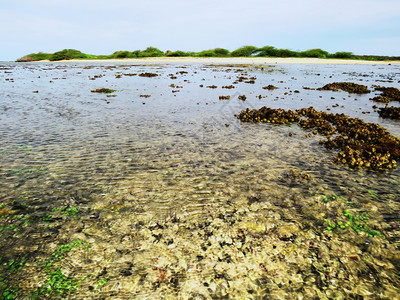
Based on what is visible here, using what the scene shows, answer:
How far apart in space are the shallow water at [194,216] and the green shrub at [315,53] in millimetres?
134945

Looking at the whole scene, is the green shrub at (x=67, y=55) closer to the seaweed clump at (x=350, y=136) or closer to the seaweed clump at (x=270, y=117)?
the seaweed clump at (x=270, y=117)

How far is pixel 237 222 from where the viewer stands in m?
5.41

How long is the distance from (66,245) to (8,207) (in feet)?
8.87

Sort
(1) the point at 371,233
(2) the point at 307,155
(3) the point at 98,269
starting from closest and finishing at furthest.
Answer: (3) the point at 98,269 < (1) the point at 371,233 < (2) the point at 307,155

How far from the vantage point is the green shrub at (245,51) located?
130125mm

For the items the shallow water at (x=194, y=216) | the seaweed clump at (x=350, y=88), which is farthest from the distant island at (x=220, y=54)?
the shallow water at (x=194, y=216)

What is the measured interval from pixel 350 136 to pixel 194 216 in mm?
11272

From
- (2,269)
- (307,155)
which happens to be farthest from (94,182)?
(307,155)

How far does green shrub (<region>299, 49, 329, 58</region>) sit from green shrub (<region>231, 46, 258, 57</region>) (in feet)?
96.3

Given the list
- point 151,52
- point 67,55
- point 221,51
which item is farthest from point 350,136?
point 67,55

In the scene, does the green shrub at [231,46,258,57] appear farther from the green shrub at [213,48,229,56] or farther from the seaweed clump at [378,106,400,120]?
the seaweed clump at [378,106,400,120]

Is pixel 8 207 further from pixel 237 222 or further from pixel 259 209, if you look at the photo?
pixel 259 209

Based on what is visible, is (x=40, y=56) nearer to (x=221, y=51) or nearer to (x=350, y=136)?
(x=221, y=51)

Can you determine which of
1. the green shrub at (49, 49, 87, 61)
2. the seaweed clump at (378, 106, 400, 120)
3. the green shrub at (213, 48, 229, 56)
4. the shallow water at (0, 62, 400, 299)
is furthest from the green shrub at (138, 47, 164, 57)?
the shallow water at (0, 62, 400, 299)
